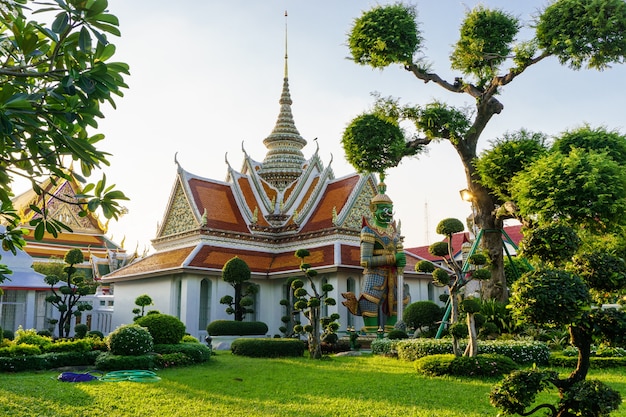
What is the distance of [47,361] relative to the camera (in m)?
10.9

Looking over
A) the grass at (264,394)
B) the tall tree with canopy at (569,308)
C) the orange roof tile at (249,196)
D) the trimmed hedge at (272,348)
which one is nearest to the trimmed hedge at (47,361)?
the grass at (264,394)

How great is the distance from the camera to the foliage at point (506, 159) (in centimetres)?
1116

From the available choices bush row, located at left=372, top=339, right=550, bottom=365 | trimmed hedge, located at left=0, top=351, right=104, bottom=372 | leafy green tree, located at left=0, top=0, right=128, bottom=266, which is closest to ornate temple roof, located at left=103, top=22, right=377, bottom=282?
bush row, located at left=372, top=339, right=550, bottom=365

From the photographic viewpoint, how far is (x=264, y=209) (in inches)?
888

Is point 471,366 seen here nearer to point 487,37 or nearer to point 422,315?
point 422,315

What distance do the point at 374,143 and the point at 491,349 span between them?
16.5ft

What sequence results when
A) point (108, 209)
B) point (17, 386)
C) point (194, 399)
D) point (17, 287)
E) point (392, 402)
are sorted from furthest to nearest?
point (17, 287), point (17, 386), point (194, 399), point (392, 402), point (108, 209)

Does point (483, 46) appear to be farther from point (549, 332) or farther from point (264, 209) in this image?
point (264, 209)

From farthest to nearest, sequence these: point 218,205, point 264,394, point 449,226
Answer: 1. point 218,205
2. point 449,226
3. point 264,394

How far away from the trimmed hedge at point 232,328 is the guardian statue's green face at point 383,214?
474 centimetres

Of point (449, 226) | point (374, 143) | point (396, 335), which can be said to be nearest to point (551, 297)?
point (449, 226)

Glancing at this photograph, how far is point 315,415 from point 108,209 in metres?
3.76

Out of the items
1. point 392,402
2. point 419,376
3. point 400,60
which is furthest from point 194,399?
point 400,60

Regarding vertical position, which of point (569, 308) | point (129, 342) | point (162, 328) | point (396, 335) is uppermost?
point (569, 308)
